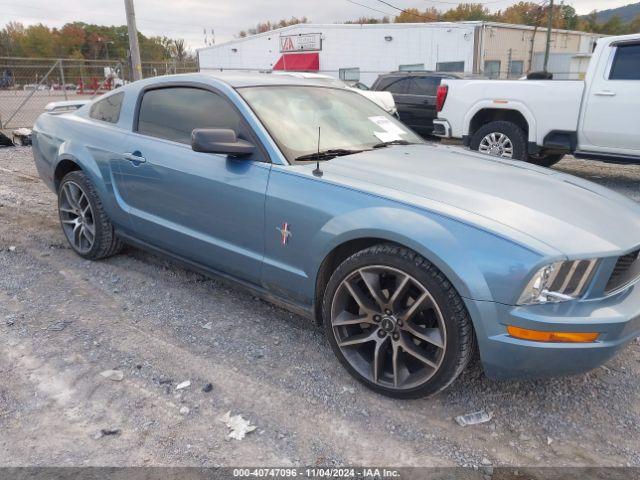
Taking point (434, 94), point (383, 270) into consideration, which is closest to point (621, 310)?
point (383, 270)

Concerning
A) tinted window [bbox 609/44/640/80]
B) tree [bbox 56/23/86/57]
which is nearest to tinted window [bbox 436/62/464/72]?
tinted window [bbox 609/44/640/80]

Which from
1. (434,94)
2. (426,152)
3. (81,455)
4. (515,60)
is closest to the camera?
(81,455)

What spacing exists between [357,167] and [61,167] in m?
2.94

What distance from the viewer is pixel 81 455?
223cm

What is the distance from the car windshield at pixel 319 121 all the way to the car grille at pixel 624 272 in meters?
1.57

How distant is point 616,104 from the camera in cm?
682

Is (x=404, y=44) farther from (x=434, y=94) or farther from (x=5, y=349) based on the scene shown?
(x=5, y=349)

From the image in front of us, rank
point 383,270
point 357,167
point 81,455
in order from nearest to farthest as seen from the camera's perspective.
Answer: point 81,455 < point 383,270 < point 357,167

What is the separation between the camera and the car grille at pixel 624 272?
7.63ft

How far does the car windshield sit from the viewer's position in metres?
3.10

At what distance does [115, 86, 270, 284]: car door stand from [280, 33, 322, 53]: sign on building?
28659 millimetres

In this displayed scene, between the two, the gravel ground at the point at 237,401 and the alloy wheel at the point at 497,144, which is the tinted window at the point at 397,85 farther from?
the gravel ground at the point at 237,401

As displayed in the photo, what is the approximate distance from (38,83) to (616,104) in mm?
13559

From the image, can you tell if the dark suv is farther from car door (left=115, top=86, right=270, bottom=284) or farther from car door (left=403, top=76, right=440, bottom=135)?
car door (left=115, top=86, right=270, bottom=284)
